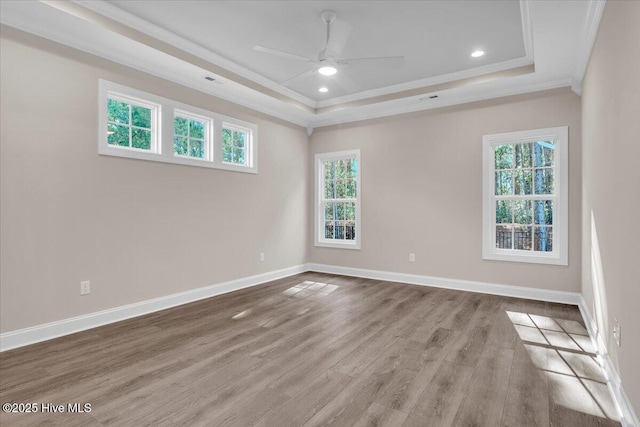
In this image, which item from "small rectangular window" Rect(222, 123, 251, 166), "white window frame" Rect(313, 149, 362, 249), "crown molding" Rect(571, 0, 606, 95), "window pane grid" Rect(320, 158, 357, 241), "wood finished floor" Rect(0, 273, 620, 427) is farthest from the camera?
"window pane grid" Rect(320, 158, 357, 241)

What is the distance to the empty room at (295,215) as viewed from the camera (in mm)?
2129

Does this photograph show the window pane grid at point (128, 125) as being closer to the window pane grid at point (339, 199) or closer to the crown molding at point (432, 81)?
the crown molding at point (432, 81)

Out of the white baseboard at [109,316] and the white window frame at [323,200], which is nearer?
A: the white baseboard at [109,316]

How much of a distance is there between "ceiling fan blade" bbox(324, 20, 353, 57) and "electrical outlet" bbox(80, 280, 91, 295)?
324 centimetres

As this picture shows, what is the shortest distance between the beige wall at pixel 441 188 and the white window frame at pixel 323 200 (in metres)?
0.10

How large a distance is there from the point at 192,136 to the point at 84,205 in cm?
160

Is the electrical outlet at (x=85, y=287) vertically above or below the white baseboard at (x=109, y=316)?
above

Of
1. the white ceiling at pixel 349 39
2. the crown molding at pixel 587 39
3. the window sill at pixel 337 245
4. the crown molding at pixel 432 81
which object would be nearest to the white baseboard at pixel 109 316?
the window sill at pixel 337 245

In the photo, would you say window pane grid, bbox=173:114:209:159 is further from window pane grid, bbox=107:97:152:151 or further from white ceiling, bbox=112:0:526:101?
white ceiling, bbox=112:0:526:101

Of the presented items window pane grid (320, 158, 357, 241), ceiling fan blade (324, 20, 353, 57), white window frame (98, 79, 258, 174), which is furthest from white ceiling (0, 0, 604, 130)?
window pane grid (320, 158, 357, 241)

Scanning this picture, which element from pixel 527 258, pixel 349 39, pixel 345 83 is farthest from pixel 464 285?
pixel 349 39

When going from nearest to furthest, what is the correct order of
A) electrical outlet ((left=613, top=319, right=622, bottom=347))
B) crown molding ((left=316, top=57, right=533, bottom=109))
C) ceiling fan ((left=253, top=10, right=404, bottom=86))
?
electrical outlet ((left=613, top=319, right=622, bottom=347)) < ceiling fan ((left=253, top=10, right=404, bottom=86)) < crown molding ((left=316, top=57, right=533, bottom=109))

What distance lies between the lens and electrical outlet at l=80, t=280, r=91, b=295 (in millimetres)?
3314

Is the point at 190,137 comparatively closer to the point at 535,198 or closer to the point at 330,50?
the point at 330,50
